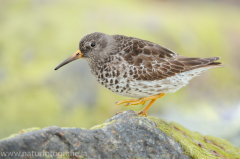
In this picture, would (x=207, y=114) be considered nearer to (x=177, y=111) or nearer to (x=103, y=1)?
(x=177, y=111)

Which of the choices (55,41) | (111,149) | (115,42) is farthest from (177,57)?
(55,41)

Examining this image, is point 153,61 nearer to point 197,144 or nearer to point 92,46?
point 92,46

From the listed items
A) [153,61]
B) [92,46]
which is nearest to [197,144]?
[153,61]

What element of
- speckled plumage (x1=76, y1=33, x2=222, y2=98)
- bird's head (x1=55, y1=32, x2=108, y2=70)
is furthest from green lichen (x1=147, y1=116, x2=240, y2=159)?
bird's head (x1=55, y1=32, x2=108, y2=70)

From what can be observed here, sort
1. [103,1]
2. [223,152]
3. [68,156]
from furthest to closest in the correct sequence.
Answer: [103,1]
[223,152]
[68,156]

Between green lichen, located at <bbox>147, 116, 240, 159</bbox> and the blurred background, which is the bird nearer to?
green lichen, located at <bbox>147, 116, 240, 159</bbox>

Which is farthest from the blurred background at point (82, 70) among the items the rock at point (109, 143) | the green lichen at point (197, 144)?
the rock at point (109, 143)
